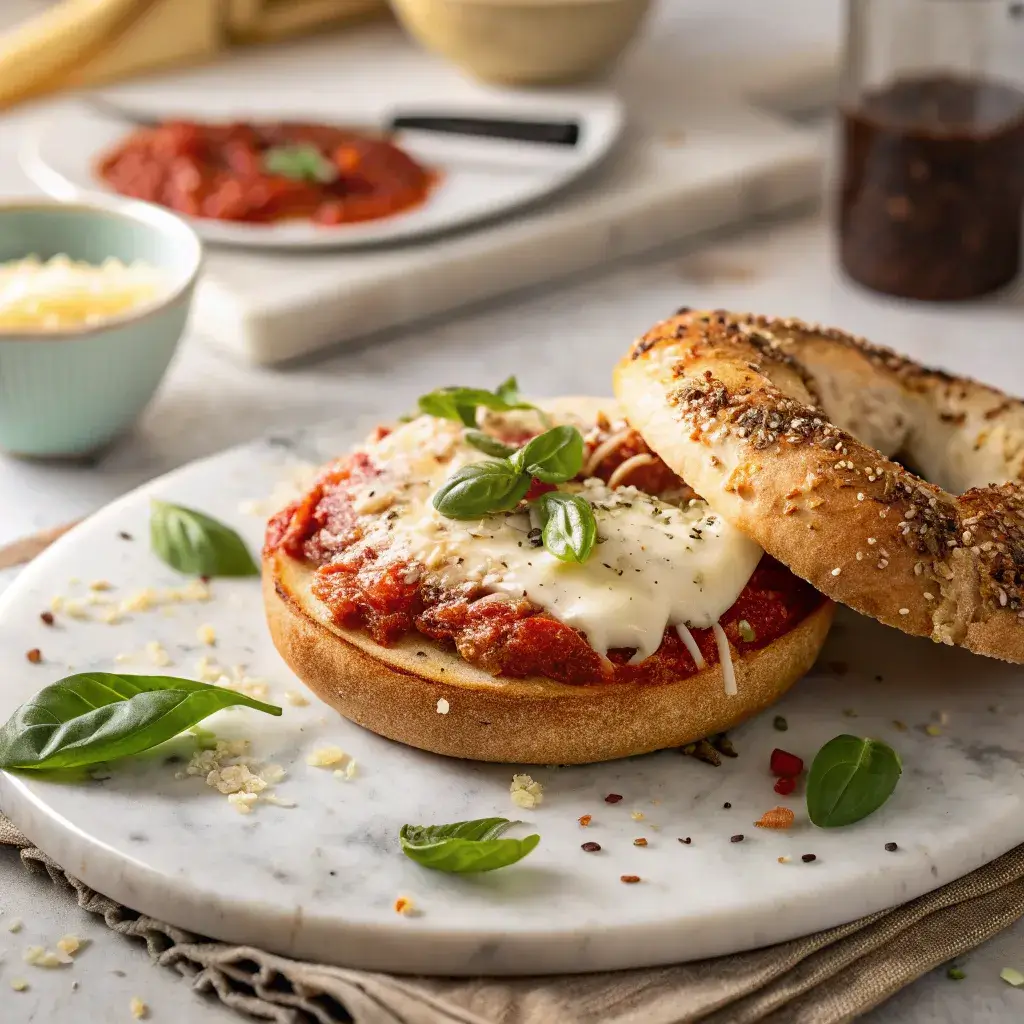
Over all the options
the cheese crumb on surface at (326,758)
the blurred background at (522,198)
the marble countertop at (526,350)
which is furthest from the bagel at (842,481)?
the marble countertop at (526,350)

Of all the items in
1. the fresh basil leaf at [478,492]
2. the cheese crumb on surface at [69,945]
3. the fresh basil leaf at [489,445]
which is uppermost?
the fresh basil leaf at [478,492]

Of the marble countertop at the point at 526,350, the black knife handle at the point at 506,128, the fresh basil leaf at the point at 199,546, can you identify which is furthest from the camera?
the black knife handle at the point at 506,128

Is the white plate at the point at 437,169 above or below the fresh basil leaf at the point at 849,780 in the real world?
above

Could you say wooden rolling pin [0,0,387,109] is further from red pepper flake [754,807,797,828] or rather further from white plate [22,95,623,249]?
red pepper flake [754,807,797,828]

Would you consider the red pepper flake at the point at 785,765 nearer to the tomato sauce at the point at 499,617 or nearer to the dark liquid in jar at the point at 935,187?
the tomato sauce at the point at 499,617

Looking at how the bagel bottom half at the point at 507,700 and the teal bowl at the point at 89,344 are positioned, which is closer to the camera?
the bagel bottom half at the point at 507,700

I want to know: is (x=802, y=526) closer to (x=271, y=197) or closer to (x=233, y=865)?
(x=233, y=865)

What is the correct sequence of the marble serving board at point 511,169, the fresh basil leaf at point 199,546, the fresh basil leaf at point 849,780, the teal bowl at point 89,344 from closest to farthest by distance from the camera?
1. the fresh basil leaf at point 849,780
2. the fresh basil leaf at point 199,546
3. the teal bowl at point 89,344
4. the marble serving board at point 511,169
